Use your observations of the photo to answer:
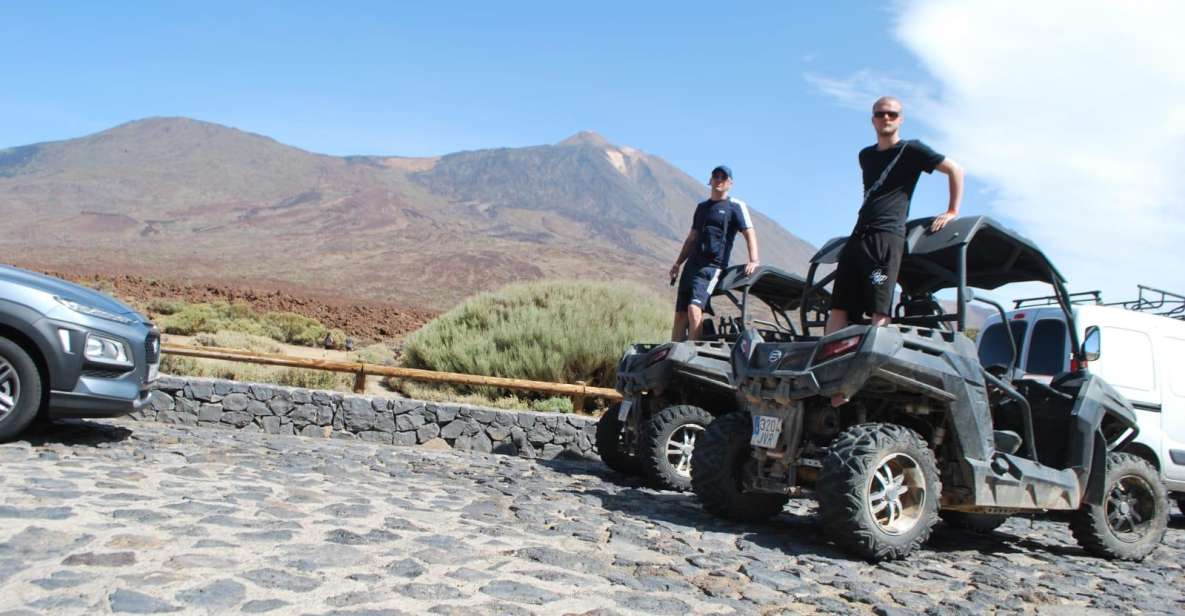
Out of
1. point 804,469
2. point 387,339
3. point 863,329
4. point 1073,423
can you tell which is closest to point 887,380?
point 863,329

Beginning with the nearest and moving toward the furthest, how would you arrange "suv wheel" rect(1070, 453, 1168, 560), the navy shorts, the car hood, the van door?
"suv wheel" rect(1070, 453, 1168, 560) → the car hood → the navy shorts → the van door

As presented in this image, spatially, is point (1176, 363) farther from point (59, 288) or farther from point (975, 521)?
point (59, 288)

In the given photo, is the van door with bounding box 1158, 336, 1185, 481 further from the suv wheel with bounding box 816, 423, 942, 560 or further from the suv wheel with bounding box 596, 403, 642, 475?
the suv wheel with bounding box 596, 403, 642, 475

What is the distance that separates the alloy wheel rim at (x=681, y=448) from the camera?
818cm

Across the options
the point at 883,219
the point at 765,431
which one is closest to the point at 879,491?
the point at 765,431

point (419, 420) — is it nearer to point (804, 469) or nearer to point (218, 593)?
point (804, 469)

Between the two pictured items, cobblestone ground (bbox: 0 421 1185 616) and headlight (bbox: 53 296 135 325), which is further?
headlight (bbox: 53 296 135 325)

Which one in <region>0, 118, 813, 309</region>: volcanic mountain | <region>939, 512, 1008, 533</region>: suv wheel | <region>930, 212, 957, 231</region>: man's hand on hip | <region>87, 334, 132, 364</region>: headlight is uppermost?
<region>0, 118, 813, 309</region>: volcanic mountain

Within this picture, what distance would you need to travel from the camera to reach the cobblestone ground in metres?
4.25

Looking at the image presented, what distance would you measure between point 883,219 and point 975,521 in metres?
2.63

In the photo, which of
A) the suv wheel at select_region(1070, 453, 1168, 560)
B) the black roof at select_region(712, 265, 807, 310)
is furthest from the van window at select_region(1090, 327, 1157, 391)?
the black roof at select_region(712, 265, 807, 310)

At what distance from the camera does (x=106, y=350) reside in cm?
785

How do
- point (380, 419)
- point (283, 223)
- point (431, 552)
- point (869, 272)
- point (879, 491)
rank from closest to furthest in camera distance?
1. point (431, 552)
2. point (879, 491)
3. point (869, 272)
4. point (380, 419)
5. point (283, 223)

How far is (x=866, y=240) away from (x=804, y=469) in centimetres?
156
